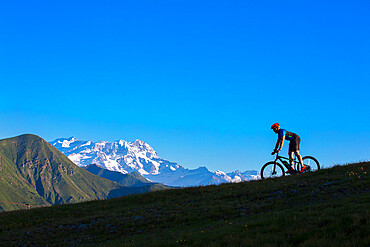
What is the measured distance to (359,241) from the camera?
9.09 metres

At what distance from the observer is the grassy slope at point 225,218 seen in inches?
417

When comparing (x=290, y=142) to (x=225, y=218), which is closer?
(x=225, y=218)

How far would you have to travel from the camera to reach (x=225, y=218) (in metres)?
15.5

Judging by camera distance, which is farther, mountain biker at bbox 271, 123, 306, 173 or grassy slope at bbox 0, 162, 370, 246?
mountain biker at bbox 271, 123, 306, 173

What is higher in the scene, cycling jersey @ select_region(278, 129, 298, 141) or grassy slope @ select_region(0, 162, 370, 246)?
cycling jersey @ select_region(278, 129, 298, 141)

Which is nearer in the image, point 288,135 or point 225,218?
point 225,218

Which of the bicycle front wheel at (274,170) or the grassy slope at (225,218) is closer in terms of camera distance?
the grassy slope at (225,218)

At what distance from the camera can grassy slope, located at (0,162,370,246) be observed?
1060cm

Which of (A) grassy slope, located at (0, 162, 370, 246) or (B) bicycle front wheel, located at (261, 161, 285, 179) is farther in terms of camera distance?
(B) bicycle front wheel, located at (261, 161, 285, 179)

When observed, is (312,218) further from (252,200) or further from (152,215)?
(152,215)

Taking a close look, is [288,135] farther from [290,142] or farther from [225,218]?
[225,218]

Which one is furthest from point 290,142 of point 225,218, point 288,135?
point 225,218

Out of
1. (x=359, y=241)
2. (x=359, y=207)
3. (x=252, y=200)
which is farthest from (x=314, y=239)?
(x=252, y=200)

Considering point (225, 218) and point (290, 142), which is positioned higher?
point (290, 142)
